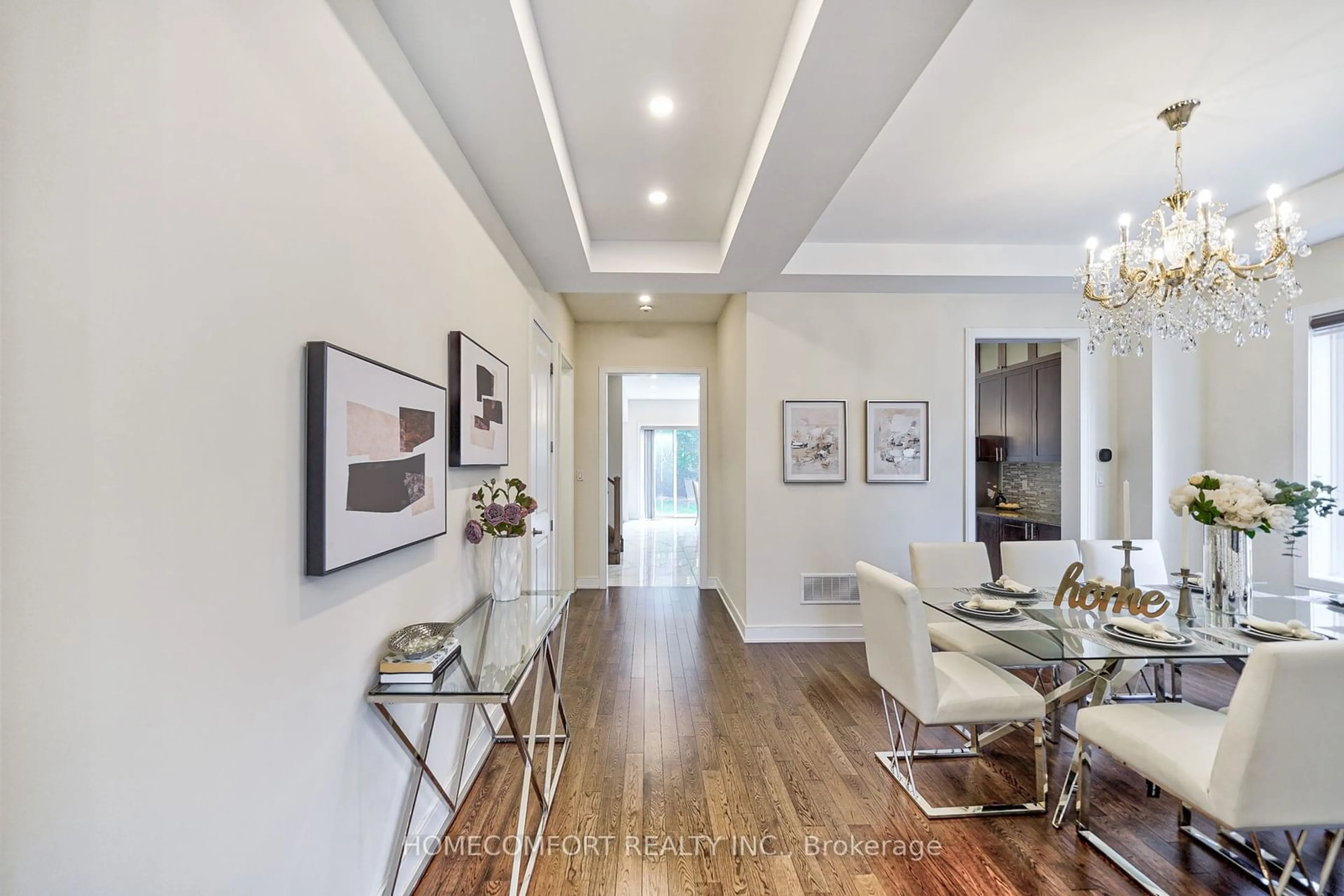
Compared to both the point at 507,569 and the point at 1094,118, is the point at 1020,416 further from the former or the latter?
the point at 507,569

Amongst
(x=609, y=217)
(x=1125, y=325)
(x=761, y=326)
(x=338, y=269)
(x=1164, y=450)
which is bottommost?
(x=1164, y=450)

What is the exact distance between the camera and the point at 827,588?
4250 millimetres

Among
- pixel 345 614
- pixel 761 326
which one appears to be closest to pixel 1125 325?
pixel 761 326

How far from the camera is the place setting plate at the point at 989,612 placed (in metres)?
2.34

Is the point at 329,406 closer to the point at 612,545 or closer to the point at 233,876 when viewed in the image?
the point at 233,876

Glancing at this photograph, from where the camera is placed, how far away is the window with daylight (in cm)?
328

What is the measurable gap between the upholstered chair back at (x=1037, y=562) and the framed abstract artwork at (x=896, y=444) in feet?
3.51

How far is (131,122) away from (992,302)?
187 inches

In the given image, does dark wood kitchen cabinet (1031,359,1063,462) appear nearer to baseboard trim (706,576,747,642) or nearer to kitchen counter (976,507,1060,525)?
kitchen counter (976,507,1060,525)

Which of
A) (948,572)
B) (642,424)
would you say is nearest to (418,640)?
(948,572)

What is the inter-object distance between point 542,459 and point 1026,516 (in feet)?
14.7

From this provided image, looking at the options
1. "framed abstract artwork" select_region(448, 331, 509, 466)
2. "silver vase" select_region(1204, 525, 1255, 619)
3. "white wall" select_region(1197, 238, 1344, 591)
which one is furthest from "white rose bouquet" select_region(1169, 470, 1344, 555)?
"framed abstract artwork" select_region(448, 331, 509, 466)

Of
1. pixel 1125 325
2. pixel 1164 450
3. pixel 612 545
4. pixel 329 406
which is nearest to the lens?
pixel 329 406

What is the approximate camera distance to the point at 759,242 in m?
3.26
